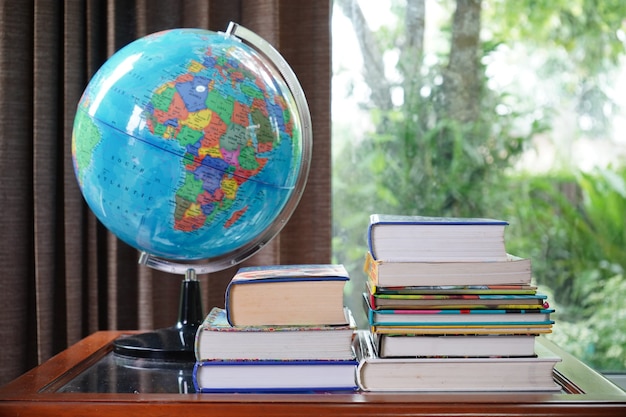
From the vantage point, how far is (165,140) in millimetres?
1163

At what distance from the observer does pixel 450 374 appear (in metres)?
1.03

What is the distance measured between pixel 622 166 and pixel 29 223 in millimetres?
1817

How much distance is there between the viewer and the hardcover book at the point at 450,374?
3.37 feet

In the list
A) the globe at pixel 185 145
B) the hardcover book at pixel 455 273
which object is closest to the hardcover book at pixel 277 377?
the hardcover book at pixel 455 273

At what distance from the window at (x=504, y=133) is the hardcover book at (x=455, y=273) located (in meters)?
1.30

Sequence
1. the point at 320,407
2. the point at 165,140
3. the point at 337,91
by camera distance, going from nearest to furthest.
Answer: the point at 320,407, the point at 165,140, the point at 337,91

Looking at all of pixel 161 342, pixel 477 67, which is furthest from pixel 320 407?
pixel 477 67

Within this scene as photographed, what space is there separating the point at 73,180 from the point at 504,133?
1.30m

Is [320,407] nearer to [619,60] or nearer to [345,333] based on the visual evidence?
[345,333]

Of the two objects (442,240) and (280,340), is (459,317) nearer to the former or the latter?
(442,240)

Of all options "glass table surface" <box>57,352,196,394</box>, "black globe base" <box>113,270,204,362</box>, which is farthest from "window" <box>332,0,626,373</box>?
"glass table surface" <box>57,352,196,394</box>

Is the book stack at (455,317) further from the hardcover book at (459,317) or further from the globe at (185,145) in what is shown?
the globe at (185,145)

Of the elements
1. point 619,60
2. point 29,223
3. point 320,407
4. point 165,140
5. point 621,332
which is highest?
point 619,60

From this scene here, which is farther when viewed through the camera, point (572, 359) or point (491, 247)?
point (572, 359)
